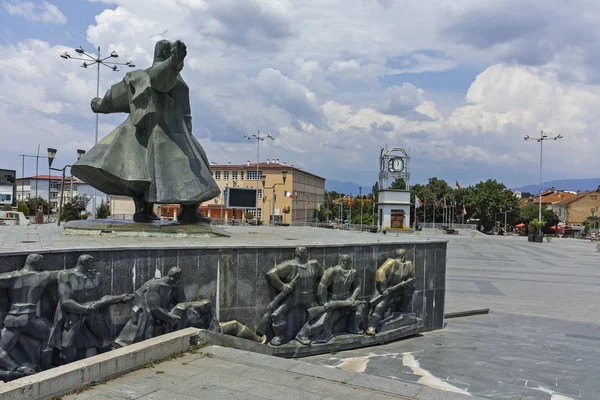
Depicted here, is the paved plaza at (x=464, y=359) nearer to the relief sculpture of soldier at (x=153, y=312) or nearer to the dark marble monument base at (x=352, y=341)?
the dark marble monument base at (x=352, y=341)

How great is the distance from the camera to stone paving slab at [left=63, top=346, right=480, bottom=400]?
4828 millimetres

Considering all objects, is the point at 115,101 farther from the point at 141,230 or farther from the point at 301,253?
the point at 301,253

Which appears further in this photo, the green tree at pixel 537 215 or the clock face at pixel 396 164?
the green tree at pixel 537 215

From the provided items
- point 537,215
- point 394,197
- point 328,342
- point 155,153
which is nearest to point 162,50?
point 155,153

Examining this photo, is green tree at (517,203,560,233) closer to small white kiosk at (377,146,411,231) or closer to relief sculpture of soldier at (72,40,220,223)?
small white kiosk at (377,146,411,231)

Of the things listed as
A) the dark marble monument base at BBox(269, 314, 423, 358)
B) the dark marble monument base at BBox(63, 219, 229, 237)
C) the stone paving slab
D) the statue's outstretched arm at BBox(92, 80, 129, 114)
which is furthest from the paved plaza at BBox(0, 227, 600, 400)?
the statue's outstretched arm at BBox(92, 80, 129, 114)

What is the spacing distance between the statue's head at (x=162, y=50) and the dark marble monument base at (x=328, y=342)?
19.5ft

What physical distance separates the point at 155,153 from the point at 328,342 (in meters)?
4.89

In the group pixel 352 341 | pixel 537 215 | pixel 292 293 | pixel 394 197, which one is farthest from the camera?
pixel 537 215

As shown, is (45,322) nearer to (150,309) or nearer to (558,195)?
(150,309)

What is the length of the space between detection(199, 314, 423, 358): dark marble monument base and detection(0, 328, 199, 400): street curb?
18.7 inches

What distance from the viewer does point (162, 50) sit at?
9.99 m

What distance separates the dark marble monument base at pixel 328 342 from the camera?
6.66 metres

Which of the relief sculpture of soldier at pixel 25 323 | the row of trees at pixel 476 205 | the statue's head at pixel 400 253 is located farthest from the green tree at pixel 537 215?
the relief sculpture of soldier at pixel 25 323
